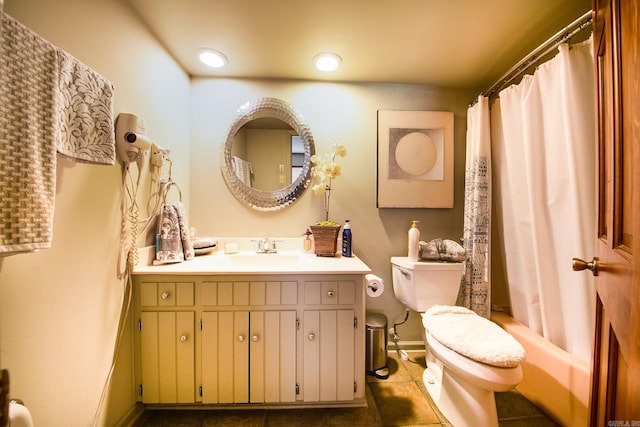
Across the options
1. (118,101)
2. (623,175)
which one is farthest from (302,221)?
(623,175)

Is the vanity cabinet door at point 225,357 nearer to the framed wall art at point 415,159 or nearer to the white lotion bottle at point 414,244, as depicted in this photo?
the white lotion bottle at point 414,244

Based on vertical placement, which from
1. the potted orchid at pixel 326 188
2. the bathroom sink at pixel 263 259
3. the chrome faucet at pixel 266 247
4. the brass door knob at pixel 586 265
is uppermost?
the potted orchid at pixel 326 188

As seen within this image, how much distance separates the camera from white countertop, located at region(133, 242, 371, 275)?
3.59ft

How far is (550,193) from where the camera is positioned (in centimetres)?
116

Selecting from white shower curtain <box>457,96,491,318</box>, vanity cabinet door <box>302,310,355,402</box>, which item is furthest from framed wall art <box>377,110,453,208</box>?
vanity cabinet door <box>302,310,355,402</box>

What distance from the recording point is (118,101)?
101cm

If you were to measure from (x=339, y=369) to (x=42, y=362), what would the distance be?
1.14 m

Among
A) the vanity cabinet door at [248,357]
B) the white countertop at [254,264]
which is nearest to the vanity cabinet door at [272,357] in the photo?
the vanity cabinet door at [248,357]

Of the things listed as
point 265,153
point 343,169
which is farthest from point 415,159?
point 265,153

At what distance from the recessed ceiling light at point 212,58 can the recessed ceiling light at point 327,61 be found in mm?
594

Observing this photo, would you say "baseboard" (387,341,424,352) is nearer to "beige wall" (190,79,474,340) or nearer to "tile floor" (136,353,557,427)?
"beige wall" (190,79,474,340)

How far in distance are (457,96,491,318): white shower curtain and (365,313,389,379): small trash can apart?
61cm

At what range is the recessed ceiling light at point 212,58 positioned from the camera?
1.38 metres

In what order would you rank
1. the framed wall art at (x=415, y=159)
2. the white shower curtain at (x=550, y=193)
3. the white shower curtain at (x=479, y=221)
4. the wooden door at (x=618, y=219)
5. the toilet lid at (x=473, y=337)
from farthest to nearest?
the framed wall art at (x=415, y=159) → the white shower curtain at (x=479, y=221) → the white shower curtain at (x=550, y=193) → the toilet lid at (x=473, y=337) → the wooden door at (x=618, y=219)
